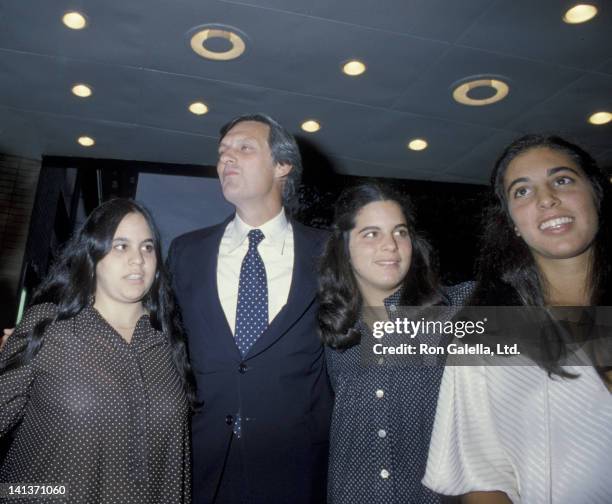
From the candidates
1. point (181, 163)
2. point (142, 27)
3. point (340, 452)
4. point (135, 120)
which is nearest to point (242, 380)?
point (340, 452)

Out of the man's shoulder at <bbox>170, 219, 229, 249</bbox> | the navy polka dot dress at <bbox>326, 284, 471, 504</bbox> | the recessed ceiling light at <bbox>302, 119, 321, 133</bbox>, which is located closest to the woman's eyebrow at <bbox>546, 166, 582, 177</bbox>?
the navy polka dot dress at <bbox>326, 284, 471, 504</bbox>

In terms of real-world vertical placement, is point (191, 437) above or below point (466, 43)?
below

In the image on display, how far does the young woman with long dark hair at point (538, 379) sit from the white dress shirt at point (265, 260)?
2.67ft

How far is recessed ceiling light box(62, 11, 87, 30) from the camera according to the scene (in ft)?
10.9

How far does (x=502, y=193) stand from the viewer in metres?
1.56

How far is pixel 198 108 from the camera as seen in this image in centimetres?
448

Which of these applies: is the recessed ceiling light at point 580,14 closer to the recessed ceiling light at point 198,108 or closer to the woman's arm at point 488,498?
the recessed ceiling light at point 198,108

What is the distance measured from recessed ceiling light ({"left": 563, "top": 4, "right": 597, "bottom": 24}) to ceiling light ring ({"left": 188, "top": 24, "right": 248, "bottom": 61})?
2.19 meters

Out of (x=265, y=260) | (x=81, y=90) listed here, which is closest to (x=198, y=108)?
(x=81, y=90)

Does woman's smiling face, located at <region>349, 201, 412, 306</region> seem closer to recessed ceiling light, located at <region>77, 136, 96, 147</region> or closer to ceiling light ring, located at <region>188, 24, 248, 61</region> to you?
ceiling light ring, located at <region>188, 24, 248, 61</region>

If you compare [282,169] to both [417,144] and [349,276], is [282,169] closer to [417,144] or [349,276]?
[349,276]

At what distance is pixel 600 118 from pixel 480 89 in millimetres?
1414

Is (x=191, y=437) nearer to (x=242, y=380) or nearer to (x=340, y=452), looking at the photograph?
(x=242, y=380)

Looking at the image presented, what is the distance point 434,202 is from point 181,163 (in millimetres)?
3050
